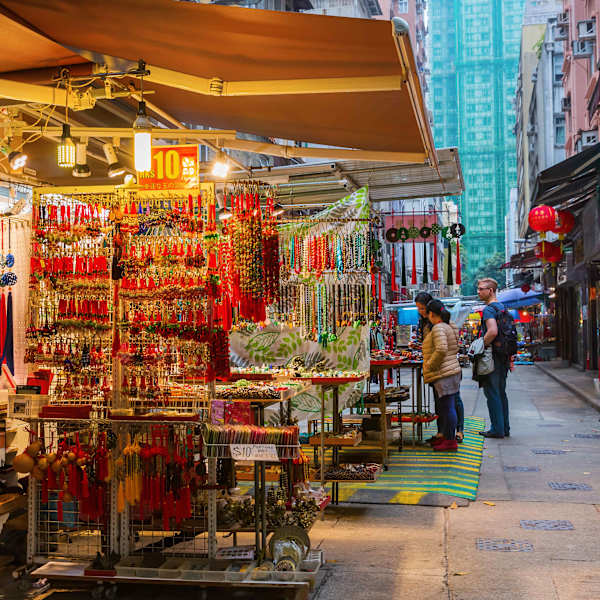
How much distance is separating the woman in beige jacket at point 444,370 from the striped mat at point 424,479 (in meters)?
0.31

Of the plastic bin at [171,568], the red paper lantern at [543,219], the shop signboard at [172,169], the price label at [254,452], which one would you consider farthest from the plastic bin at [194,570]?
the red paper lantern at [543,219]

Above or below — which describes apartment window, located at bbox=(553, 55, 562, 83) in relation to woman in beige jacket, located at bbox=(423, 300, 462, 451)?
above

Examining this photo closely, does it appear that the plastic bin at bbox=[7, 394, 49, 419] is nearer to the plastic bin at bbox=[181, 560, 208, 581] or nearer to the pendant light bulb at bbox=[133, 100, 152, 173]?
the plastic bin at bbox=[181, 560, 208, 581]

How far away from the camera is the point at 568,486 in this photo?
8352mm

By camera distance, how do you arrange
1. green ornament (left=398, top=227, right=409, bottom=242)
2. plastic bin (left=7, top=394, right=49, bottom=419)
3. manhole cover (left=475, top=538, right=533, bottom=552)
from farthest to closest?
green ornament (left=398, top=227, right=409, bottom=242) < manhole cover (left=475, top=538, right=533, bottom=552) < plastic bin (left=7, top=394, right=49, bottom=419)

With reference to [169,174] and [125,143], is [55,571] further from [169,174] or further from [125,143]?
[125,143]

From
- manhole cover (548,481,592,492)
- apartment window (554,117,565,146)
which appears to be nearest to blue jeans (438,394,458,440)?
manhole cover (548,481,592,492)

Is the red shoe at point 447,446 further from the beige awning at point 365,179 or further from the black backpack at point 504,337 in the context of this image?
the beige awning at point 365,179

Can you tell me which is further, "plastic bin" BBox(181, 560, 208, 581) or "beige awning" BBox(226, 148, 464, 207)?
"beige awning" BBox(226, 148, 464, 207)

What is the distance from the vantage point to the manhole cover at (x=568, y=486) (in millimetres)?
8242

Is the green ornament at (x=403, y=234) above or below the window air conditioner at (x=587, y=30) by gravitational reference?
below

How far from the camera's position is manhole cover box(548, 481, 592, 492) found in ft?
27.0

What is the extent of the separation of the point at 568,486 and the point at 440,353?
2.46 meters

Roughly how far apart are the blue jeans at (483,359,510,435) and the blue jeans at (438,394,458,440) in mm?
1208
